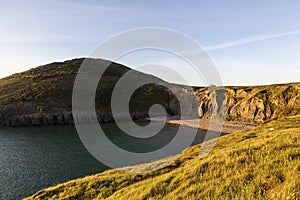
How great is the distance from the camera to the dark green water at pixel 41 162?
38.3 meters

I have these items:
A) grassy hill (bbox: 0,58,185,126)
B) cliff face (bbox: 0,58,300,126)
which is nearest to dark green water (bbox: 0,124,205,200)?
grassy hill (bbox: 0,58,185,126)

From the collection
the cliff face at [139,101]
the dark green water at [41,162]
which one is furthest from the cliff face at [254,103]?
the dark green water at [41,162]

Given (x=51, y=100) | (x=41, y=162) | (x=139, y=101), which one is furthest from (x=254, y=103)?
(x=51, y=100)

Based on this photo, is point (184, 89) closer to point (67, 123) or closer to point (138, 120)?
point (138, 120)

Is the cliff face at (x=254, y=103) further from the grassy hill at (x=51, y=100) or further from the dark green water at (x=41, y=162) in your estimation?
the dark green water at (x=41, y=162)

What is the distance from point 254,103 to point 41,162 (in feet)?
368

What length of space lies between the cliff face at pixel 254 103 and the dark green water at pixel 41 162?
67.2m

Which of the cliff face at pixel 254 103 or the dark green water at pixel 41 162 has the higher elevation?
the cliff face at pixel 254 103

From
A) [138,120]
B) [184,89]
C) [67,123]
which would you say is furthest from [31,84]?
[184,89]

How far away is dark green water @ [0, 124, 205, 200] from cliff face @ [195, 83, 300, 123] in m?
67.2

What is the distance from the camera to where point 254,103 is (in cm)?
12269

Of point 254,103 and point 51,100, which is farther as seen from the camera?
point 51,100

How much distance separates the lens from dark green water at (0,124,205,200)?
38.3m

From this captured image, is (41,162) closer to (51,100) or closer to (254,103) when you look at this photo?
(51,100)
